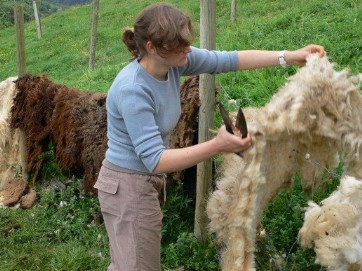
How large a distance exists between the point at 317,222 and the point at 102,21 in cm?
1683

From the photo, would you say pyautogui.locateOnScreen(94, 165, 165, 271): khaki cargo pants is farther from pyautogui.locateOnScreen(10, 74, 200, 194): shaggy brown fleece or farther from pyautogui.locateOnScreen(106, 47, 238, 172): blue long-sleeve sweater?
pyautogui.locateOnScreen(10, 74, 200, 194): shaggy brown fleece

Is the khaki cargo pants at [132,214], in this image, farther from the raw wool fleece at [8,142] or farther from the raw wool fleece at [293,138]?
the raw wool fleece at [8,142]

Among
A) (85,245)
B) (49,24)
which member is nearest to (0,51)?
(49,24)

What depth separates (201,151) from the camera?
79.1 inches

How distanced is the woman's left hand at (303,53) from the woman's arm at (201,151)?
28.3 inches

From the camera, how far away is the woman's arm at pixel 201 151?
1.92m

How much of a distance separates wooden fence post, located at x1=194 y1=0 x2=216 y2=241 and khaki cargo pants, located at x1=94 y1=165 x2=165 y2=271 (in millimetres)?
798

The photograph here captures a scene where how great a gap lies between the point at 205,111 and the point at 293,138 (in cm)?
129

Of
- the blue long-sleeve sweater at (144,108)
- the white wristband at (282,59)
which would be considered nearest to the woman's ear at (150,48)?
the blue long-sleeve sweater at (144,108)

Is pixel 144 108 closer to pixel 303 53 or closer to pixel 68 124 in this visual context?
pixel 303 53

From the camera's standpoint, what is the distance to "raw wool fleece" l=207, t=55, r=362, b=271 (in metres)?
1.96

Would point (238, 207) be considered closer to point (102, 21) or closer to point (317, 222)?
point (317, 222)

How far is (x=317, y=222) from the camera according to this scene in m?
1.87

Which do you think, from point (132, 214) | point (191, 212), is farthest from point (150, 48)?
point (191, 212)
